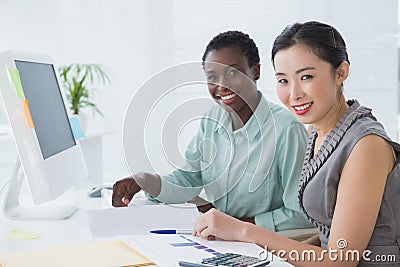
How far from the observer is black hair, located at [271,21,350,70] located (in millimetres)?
1134

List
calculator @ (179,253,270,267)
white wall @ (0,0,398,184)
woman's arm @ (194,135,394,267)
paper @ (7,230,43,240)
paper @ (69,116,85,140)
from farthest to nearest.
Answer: white wall @ (0,0,398,184), paper @ (69,116,85,140), paper @ (7,230,43,240), woman's arm @ (194,135,394,267), calculator @ (179,253,270,267)

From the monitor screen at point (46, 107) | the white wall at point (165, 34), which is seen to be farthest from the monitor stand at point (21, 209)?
the white wall at point (165, 34)

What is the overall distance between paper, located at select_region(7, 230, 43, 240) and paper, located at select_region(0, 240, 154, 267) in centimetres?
28

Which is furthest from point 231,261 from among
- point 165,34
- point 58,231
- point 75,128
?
point 165,34

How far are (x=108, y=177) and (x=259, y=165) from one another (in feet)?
8.09

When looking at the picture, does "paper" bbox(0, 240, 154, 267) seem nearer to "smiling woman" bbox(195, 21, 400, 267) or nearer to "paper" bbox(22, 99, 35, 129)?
"smiling woman" bbox(195, 21, 400, 267)

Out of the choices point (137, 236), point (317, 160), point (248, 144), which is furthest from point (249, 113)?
point (137, 236)

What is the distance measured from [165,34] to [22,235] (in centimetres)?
258

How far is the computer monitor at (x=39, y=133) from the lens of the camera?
131 centimetres

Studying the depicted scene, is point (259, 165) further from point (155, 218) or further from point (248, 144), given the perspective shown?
point (155, 218)

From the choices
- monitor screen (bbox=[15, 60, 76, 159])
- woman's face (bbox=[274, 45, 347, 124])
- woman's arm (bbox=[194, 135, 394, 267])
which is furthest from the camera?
monitor screen (bbox=[15, 60, 76, 159])

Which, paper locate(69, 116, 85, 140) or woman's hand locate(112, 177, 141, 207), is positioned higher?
paper locate(69, 116, 85, 140)

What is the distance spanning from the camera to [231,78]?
5.11 ft

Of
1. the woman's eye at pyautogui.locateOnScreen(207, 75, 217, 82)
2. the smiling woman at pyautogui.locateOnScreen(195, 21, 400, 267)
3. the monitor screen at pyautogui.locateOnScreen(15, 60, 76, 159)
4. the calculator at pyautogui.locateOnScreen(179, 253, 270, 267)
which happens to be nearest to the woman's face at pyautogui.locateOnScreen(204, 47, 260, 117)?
the woman's eye at pyautogui.locateOnScreen(207, 75, 217, 82)
